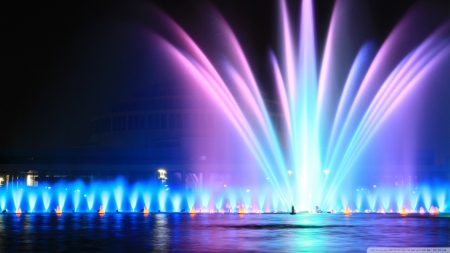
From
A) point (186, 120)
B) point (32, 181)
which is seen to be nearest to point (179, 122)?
point (186, 120)

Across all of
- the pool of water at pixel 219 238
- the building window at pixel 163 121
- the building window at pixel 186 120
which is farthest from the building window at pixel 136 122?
the pool of water at pixel 219 238

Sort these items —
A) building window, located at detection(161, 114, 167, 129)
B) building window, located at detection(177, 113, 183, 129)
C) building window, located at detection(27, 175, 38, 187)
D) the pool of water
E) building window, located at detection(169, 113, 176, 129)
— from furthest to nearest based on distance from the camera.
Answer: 1. building window, located at detection(161, 114, 167, 129)
2. building window, located at detection(169, 113, 176, 129)
3. building window, located at detection(177, 113, 183, 129)
4. building window, located at detection(27, 175, 38, 187)
5. the pool of water

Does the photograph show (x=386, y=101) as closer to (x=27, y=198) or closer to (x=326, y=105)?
(x=326, y=105)

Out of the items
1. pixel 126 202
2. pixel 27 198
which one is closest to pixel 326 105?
pixel 126 202

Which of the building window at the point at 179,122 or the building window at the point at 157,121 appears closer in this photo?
the building window at the point at 179,122

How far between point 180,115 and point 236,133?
32.9ft

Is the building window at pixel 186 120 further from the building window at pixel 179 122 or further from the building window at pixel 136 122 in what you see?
the building window at pixel 136 122

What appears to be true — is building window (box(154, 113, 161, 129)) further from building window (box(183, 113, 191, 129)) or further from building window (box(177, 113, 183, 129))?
building window (box(183, 113, 191, 129))

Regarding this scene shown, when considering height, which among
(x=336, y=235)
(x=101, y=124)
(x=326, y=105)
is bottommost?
(x=336, y=235)

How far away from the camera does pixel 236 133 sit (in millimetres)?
104312

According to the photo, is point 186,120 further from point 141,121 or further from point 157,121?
point 141,121

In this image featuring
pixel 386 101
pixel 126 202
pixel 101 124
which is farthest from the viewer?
pixel 101 124

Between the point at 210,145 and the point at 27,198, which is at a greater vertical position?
the point at 210,145

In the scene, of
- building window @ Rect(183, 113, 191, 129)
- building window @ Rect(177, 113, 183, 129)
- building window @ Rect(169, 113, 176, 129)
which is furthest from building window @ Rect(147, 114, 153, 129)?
building window @ Rect(183, 113, 191, 129)
